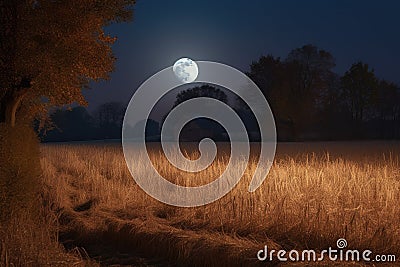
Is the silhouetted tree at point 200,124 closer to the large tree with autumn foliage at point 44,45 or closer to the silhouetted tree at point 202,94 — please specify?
the silhouetted tree at point 202,94

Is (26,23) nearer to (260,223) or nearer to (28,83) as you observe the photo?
(28,83)

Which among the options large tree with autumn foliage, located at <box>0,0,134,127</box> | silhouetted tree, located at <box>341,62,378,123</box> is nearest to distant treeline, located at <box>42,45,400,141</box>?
silhouetted tree, located at <box>341,62,378,123</box>

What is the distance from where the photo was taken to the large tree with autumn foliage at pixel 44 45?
13.1m

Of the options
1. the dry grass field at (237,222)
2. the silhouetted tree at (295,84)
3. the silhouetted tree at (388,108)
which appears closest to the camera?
the dry grass field at (237,222)

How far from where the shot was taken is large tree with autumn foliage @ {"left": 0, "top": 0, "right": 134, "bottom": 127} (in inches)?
516

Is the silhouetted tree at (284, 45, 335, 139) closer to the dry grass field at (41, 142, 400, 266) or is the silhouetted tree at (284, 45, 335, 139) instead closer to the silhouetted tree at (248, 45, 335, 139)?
the silhouetted tree at (248, 45, 335, 139)

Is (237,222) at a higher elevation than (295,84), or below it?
below

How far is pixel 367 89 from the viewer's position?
65938 millimetres

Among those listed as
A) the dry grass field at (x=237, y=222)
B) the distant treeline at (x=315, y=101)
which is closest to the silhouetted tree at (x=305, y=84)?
the distant treeline at (x=315, y=101)

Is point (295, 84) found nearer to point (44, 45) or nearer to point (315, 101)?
point (315, 101)

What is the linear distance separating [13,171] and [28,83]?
4.09m

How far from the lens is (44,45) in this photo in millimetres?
13398

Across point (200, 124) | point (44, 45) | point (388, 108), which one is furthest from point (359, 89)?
point (44, 45)

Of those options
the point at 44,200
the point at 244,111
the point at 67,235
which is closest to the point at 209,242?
the point at 67,235
